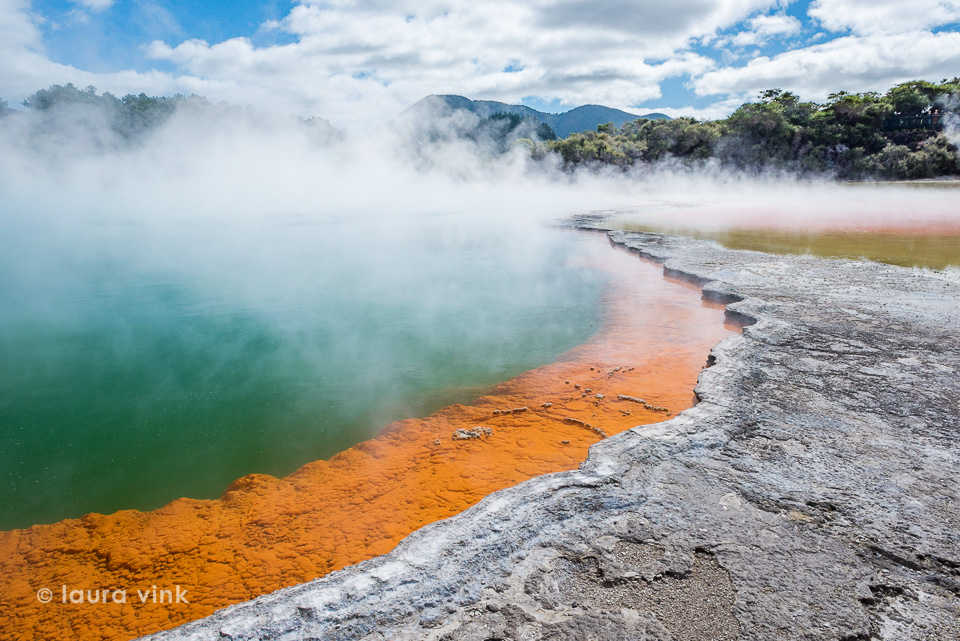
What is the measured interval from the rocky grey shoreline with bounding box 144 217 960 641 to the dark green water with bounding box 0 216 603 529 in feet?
5.67

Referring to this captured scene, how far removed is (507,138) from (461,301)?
44773 mm

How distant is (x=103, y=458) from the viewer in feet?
11.0

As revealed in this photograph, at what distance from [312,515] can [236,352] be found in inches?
117

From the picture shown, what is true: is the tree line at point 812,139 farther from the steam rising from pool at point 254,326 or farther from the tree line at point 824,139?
the steam rising from pool at point 254,326

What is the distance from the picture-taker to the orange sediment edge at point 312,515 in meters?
2.23

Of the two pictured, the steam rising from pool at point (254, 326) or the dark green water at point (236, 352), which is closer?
the dark green water at point (236, 352)

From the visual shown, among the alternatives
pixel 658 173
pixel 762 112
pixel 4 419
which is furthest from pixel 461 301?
pixel 762 112

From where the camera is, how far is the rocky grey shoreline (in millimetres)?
1541

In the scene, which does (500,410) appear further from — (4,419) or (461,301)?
(4,419)

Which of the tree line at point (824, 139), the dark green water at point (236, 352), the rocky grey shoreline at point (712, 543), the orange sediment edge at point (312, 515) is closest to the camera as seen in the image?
the rocky grey shoreline at point (712, 543)

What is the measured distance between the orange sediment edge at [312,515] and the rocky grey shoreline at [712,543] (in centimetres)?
56

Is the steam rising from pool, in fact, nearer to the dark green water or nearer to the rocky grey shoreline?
the dark green water

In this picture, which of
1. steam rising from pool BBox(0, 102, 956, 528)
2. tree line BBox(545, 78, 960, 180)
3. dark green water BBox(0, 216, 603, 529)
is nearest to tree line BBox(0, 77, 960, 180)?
tree line BBox(545, 78, 960, 180)

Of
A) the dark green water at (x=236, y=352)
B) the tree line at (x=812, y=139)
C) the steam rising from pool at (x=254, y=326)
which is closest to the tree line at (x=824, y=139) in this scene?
the tree line at (x=812, y=139)
